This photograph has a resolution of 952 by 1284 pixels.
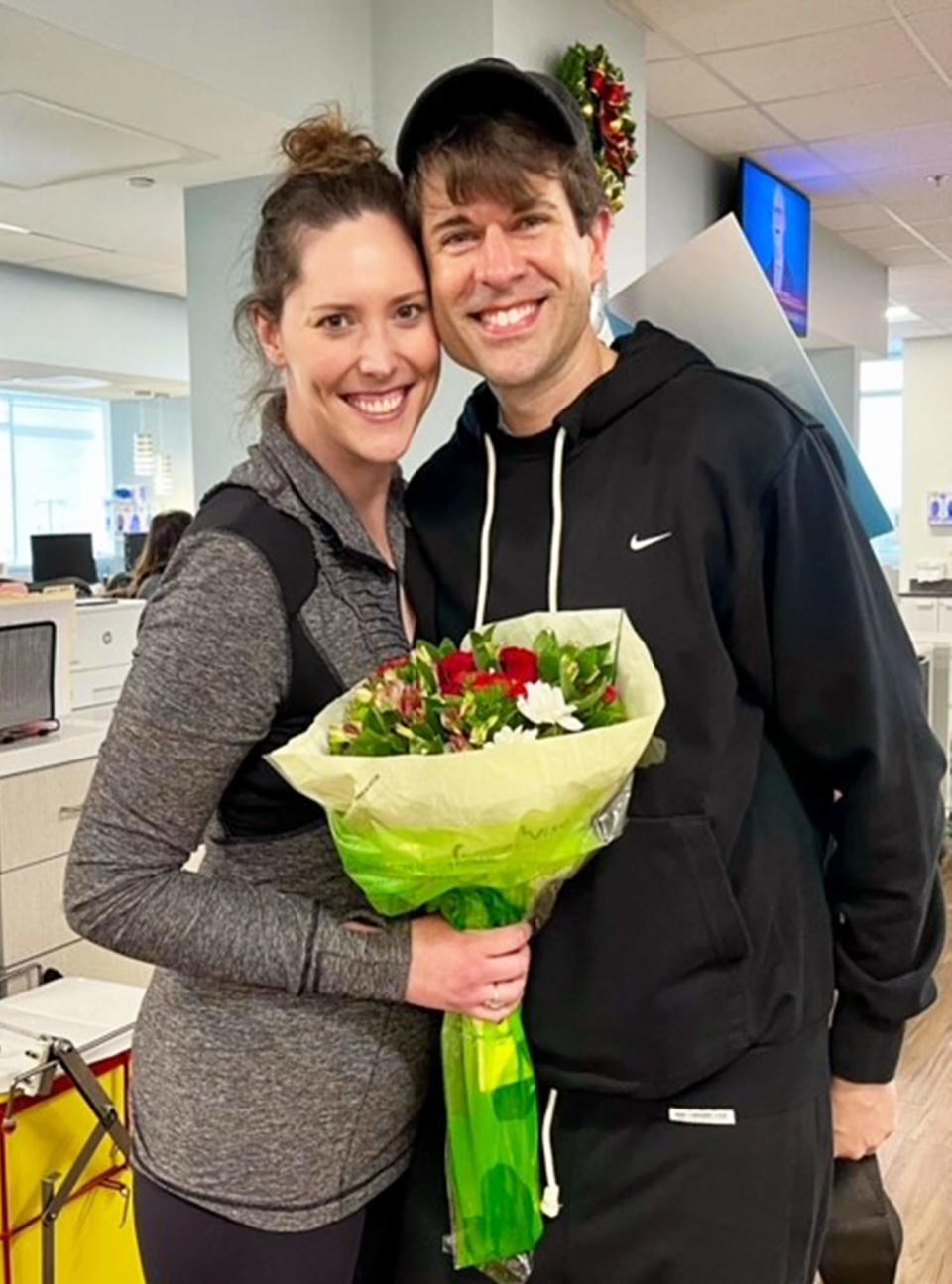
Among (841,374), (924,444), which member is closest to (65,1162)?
(841,374)

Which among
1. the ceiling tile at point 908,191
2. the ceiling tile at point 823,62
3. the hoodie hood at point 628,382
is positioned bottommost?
the hoodie hood at point 628,382

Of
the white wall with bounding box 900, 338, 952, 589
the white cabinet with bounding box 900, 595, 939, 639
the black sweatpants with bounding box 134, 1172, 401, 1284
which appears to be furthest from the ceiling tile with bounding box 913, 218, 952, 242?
the black sweatpants with bounding box 134, 1172, 401, 1284

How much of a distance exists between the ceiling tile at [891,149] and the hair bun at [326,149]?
173 inches

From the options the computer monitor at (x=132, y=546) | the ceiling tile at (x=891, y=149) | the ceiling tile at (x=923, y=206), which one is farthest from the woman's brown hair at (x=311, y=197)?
the computer monitor at (x=132, y=546)

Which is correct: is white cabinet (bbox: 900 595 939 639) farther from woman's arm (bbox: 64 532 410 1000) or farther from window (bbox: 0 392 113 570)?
woman's arm (bbox: 64 532 410 1000)

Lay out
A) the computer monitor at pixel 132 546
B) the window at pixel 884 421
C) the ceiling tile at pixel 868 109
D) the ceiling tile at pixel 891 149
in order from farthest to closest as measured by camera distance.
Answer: the window at pixel 884 421
the computer monitor at pixel 132 546
the ceiling tile at pixel 891 149
the ceiling tile at pixel 868 109

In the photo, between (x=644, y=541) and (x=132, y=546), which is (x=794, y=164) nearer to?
(x=644, y=541)

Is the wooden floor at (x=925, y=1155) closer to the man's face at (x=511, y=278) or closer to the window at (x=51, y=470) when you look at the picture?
the man's face at (x=511, y=278)

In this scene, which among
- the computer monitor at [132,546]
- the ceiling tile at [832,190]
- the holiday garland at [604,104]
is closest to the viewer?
the holiday garland at [604,104]

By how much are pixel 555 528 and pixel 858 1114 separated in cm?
66

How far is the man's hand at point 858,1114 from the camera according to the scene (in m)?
1.29

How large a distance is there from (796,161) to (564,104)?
476 centimetres

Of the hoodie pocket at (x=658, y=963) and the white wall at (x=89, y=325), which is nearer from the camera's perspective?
the hoodie pocket at (x=658, y=963)

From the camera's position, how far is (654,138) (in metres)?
4.96
